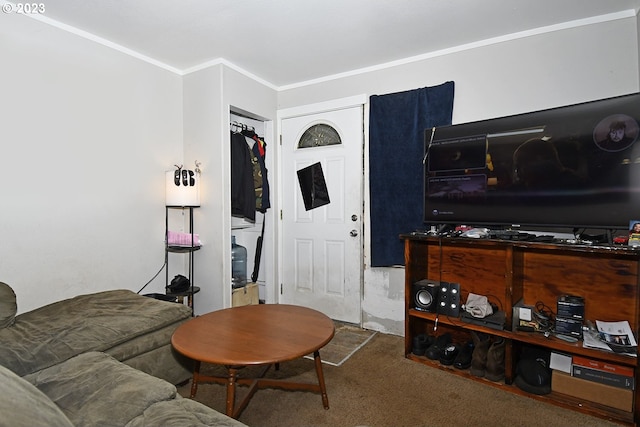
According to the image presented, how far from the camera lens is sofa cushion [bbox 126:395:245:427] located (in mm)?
1058

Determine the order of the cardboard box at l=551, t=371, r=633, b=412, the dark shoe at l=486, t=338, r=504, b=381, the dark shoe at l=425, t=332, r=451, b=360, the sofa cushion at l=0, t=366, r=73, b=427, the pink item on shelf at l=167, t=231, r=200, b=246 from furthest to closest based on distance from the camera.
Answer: the pink item on shelf at l=167, t=231, r=200, b=246
the dark shoe at l=425, t=332, r=451, b=360
the dark shoe at l=486, t=338, r=504, b=381
the cardboard box at l=551, t=371, r=633, b=412
the sofa cushion at l=0, t=366, r=73, b=427

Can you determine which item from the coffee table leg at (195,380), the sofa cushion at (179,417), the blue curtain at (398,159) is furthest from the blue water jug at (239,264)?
the sofa cushion at (179,417)

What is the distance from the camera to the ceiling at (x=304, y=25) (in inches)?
86.4

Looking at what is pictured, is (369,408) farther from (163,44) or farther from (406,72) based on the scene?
(163,44)

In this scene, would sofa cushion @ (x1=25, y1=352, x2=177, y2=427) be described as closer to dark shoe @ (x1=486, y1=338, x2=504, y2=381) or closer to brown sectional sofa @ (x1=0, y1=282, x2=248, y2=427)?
brown sectional sofa @ (x1=0, y1=282, x2=248, y2=427)

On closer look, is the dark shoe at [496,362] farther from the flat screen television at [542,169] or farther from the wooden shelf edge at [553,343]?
the flat screen television at [542,169]

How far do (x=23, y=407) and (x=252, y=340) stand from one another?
3.39ft

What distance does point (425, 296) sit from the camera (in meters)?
2.53

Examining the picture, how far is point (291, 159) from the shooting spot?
358 cm

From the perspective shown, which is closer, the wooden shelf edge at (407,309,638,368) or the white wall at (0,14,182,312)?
the wooden shelf edge at (407,309,638,368)

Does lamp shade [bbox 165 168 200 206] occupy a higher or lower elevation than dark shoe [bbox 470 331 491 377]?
higher

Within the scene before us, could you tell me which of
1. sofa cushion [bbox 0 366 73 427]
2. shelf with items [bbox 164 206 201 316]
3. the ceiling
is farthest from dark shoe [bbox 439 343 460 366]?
the ceiling

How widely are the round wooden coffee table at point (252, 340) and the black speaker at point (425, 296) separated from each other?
2.90ft

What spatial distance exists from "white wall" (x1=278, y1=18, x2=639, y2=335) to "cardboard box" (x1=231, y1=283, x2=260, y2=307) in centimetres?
114
